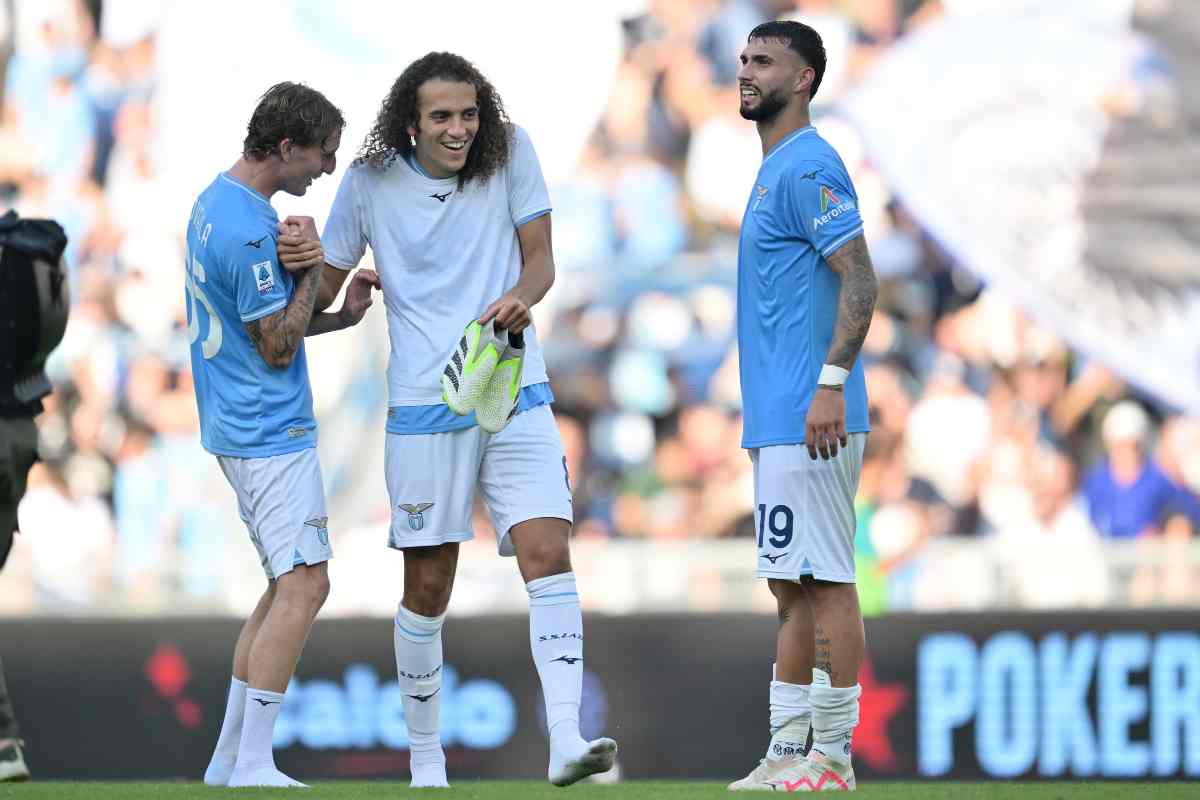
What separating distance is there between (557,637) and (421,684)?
0.51 meters

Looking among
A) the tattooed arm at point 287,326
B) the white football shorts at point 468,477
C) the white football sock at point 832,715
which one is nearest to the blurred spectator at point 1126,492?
the white football sock at point 832,715

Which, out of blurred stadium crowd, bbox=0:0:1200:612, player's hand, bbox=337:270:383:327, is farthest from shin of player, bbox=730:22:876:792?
blurred stadium crowd, bbox=0:0:1200:612

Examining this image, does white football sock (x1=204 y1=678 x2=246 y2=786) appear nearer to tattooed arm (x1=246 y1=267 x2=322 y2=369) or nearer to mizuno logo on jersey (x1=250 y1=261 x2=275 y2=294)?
tattooed arm (x1=246 y1=267 x2=322 y2=369)

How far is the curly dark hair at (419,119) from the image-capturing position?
17.4 feet

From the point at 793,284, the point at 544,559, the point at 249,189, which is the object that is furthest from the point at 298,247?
the point at 793,284

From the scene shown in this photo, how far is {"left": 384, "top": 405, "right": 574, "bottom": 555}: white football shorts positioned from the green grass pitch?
2.19ft

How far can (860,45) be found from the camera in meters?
9.70

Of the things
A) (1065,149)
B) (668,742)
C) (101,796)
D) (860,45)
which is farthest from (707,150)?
(101,796)

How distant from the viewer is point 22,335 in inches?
241

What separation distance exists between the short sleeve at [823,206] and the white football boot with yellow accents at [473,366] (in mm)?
828

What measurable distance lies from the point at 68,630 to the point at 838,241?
554 centimetres

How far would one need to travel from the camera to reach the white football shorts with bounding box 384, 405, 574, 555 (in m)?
5.24

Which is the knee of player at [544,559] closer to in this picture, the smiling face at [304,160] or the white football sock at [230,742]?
the white football sock at [230,742]

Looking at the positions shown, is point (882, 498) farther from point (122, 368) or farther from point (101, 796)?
point (101, 796)
